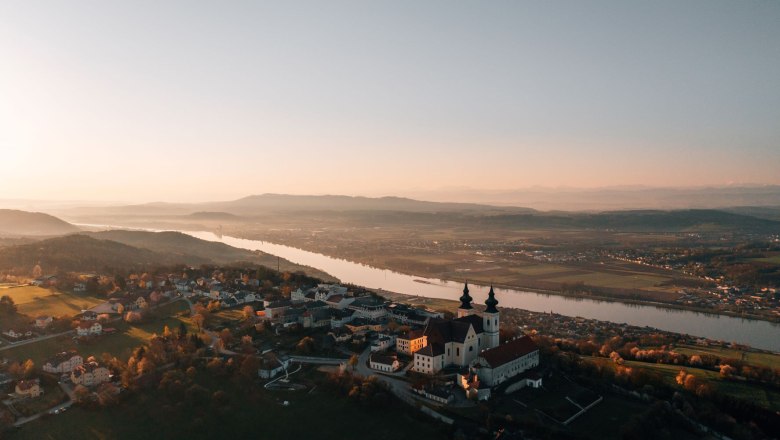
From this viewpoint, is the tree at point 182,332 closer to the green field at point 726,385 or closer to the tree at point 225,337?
the tree at point 225,337

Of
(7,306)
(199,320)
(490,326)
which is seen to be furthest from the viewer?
(7,306)

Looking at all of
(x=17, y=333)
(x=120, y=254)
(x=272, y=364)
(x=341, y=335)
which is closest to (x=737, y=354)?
(x=341, y=335)

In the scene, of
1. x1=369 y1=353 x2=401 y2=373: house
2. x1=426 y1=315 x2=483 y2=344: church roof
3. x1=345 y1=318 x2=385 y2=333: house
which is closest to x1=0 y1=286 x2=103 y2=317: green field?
x1=345 y1=318 x2=385 y2=333: house

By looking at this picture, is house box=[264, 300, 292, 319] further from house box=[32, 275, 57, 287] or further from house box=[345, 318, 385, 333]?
house box=[32, 275, 57, 287]

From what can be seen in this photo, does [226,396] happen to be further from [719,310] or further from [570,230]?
[570,230]

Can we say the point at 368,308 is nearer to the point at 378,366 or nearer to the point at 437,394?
the point at 378,366

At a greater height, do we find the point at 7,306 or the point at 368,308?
the point at 7,306
